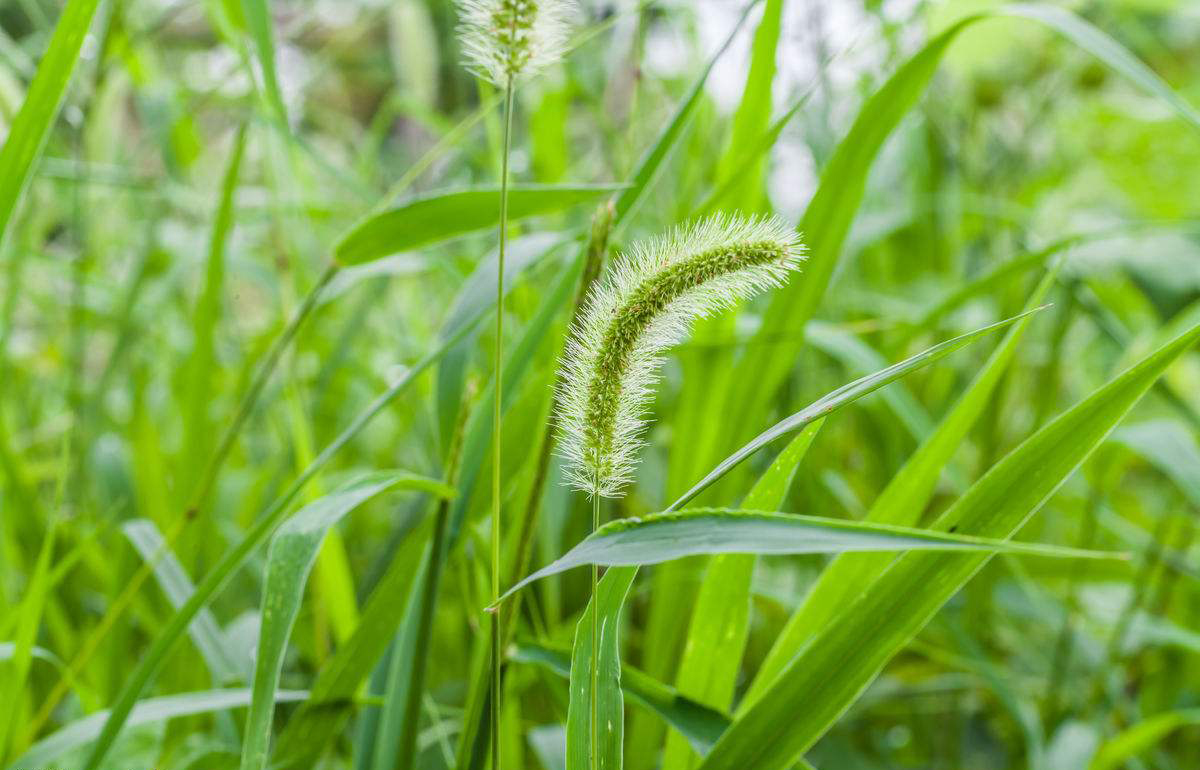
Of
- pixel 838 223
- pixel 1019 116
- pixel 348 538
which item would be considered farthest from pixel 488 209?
pixel 1019 116

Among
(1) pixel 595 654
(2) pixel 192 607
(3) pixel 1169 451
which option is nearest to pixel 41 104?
(2) pixel 192 607

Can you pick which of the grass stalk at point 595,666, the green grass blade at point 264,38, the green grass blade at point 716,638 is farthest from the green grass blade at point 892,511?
the green grass blade at point 264,38

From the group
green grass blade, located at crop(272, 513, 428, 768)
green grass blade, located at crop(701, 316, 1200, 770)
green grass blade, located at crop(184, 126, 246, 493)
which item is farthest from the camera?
green grass blade, located at crop(184, 126, 246, 493)

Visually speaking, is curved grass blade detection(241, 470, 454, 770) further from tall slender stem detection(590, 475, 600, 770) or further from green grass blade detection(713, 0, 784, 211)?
green grass blade detection(713, 0, 784, 211)

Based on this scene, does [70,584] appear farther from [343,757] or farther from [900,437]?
[900,437]

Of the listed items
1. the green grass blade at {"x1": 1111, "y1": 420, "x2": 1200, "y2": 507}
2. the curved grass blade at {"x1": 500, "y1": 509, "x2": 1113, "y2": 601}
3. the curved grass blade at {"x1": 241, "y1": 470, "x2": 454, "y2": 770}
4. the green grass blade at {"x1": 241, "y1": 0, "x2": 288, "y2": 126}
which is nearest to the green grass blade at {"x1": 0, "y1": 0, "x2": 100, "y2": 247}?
the green grass blade at {"x1": 241, "y1": 0, "x2": 288, "y2": 126}

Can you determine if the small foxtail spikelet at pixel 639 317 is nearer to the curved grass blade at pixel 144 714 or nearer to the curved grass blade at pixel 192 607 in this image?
the curved grass blade at pixel 192 607

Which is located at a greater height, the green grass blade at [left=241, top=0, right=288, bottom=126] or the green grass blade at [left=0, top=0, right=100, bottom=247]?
the green grass blade at [left=241, top=0, right=288, bottom=126]
